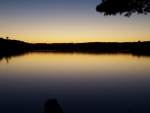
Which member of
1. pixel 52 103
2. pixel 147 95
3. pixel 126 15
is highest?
pixel 126 15

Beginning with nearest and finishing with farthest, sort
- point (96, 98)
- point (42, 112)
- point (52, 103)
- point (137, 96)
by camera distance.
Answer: point (52, 103) → point (42, 112) → point (96, 98) → point (137, 96)

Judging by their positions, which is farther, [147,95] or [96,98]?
[147,95]

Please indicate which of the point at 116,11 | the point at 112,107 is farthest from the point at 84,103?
the point at 116,11

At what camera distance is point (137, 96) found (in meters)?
→ 19.6

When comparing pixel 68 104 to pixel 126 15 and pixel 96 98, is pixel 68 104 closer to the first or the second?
pixel 96 98

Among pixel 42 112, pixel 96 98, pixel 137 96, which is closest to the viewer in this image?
pixel 42 112

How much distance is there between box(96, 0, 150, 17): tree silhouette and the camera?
6.44 meters

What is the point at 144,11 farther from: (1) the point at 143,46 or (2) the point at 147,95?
(1) the point at 143,46

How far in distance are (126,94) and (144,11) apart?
50.0 ft

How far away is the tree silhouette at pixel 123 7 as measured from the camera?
644cm

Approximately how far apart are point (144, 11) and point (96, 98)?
13.1 metres

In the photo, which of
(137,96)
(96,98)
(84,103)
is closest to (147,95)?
(137,96)

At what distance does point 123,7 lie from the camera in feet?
21.8

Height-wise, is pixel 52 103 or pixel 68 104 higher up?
pixel 52 103
